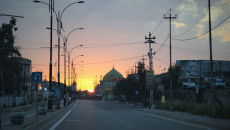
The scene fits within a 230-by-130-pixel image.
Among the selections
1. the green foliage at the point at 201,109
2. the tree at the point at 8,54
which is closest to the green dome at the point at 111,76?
the tree at the point at 8,54

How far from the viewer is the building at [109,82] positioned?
455 ft

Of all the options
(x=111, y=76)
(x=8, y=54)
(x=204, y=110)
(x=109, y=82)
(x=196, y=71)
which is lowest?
(x=204, y=110)

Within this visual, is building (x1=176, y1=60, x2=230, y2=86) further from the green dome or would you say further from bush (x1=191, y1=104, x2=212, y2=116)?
the green dome

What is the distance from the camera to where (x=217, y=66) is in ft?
237

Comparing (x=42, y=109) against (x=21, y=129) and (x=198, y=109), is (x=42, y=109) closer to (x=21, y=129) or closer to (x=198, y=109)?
(x=21, y=129)

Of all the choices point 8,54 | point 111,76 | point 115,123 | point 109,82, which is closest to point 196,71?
point 8,54

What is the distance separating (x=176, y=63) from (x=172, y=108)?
37537 millimetres

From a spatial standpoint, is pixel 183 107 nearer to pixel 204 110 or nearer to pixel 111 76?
pixel 204 110

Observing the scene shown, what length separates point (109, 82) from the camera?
5827 inches

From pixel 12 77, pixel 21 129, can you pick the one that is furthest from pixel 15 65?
pixel 21 129

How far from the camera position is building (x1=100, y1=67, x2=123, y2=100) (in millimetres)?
138625

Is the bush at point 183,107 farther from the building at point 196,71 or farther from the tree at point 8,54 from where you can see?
the tree at point 8,54

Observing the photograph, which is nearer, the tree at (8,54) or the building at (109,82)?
the tree at (8,54)

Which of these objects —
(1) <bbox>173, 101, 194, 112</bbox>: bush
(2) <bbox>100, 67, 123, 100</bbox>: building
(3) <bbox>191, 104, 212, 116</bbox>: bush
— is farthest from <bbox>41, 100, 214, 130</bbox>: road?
(2) <bbox>100, 67, 123, 100</bbox>: building
